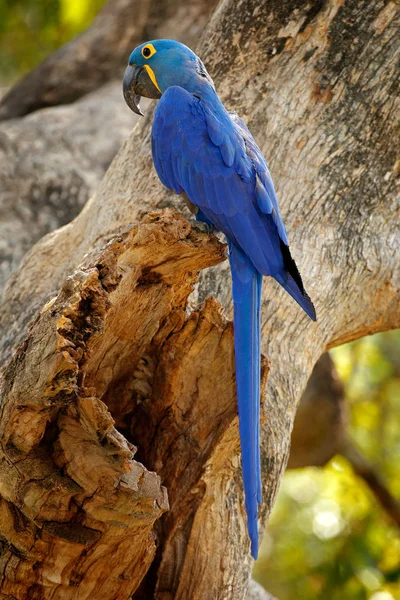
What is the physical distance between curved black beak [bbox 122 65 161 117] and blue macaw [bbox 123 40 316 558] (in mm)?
29

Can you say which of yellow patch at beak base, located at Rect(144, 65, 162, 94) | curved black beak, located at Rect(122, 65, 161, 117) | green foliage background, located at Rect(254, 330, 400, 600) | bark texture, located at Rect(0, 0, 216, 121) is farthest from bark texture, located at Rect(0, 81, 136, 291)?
green foliage background, located at Rect(254, 330, 400, 600)

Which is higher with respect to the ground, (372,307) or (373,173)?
(373,173)

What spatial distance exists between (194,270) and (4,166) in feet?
8.12

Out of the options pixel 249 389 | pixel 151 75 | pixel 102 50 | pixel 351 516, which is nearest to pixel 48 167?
Answer: pixel 102 50

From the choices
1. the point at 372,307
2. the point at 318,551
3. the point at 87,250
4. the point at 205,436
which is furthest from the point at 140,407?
the point at 318,551

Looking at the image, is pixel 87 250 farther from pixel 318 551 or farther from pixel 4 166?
pixel 318 551

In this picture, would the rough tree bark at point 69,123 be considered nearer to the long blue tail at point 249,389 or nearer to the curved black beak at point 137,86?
the curved black beak at point 137,86

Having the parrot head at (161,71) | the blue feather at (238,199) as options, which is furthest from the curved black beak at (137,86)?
the blue feather at (238,199)

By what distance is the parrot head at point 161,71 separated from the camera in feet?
8.69

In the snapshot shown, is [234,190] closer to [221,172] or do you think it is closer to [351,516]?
[221,172]

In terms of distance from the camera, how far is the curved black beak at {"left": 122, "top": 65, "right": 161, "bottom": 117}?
112 inches

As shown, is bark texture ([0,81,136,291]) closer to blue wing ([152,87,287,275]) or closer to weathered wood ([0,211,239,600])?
blue wing ([152,87,287,275])

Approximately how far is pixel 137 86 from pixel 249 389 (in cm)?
141

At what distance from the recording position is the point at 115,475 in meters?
1.70
